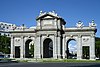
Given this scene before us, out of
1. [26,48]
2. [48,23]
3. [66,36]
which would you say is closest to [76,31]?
[66,36]

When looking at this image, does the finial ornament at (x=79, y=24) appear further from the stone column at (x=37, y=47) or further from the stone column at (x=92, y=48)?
the stone column at (x=37, y=47)

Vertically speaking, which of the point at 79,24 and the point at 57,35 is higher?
the point at 79,24

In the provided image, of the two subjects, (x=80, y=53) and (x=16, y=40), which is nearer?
(x=80, y=53)

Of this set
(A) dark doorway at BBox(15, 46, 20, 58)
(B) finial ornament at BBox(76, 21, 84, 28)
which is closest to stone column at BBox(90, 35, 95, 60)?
(B) finial ornament at BBox(76, 21, 84, 28)

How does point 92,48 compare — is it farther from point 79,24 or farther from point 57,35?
point 57,35

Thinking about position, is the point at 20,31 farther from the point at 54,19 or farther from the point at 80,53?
the point at 80,53

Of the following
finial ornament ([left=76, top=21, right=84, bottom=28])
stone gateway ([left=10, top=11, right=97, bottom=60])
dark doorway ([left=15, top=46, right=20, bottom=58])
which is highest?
finial ornament ([left=76, top=21, right=84, bottom=28])

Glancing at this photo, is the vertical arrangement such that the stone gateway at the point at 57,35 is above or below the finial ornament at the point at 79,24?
below

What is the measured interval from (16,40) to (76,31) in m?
20.3

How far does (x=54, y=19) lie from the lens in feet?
286

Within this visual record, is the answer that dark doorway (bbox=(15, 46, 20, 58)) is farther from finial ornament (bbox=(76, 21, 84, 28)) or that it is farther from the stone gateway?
finial ornament (bbox=(76, 21, 84, 28))

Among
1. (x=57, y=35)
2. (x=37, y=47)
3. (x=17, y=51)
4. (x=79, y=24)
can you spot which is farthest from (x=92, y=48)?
(x=17, y=51)

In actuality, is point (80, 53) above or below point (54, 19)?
below

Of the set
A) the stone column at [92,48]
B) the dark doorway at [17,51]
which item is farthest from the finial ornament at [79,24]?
the dark doorway at [17,51]
